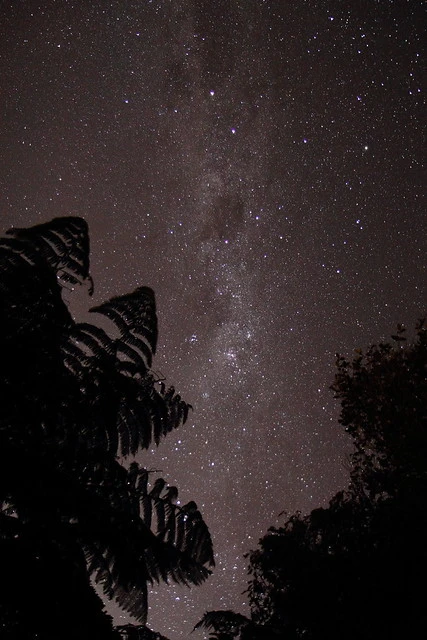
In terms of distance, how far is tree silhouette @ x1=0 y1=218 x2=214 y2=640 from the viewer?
177cm

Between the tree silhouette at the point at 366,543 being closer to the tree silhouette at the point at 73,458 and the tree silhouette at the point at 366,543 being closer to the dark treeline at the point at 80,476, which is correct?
the dark treeline at the point at 80,476

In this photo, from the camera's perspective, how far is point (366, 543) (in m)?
5.61

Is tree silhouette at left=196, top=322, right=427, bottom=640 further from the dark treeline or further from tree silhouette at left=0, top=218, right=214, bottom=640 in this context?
tree silhouette at left=0, top=218, right=214, bottom=640

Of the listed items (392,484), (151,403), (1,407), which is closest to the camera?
(1,407)

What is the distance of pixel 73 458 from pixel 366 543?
4594mm

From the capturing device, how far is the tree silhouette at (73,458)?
1.77 metres

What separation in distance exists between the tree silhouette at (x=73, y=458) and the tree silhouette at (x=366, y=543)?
3111 millimetres

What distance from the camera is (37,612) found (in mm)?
1688

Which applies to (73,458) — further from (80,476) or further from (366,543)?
(366,543)

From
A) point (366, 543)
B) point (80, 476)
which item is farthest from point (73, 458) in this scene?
point (366, 543)

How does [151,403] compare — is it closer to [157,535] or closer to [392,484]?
[157,535]

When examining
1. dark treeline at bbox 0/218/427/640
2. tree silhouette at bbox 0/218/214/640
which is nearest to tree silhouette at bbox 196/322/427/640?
dark treeline at bbox 0/218/427/640

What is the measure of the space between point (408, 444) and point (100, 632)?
597 centimetres

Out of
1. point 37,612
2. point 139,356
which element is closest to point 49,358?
point 139,356
